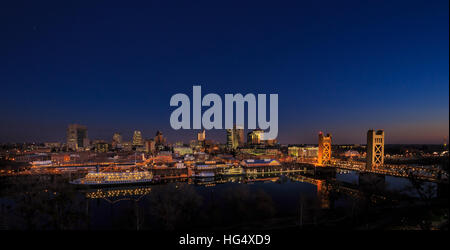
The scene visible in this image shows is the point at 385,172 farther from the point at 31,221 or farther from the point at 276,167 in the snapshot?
the point at 31,221

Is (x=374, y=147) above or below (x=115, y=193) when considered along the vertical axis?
above

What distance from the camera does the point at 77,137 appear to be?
53719 millimetres

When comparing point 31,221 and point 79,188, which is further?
point 79,188

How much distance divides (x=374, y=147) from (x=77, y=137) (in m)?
59.1

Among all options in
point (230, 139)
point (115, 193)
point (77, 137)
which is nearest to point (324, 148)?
point (115, 193)

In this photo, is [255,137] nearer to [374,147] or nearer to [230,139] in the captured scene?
[230,139]

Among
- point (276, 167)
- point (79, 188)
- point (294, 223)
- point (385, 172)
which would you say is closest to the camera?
point (294, 223)

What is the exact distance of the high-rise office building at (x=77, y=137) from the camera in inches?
2031

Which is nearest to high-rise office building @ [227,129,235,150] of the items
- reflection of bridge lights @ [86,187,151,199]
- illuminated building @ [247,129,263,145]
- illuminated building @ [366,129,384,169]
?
illuminated building @ [247,129,263,145]

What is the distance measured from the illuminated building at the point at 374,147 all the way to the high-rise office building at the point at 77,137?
55341mm
